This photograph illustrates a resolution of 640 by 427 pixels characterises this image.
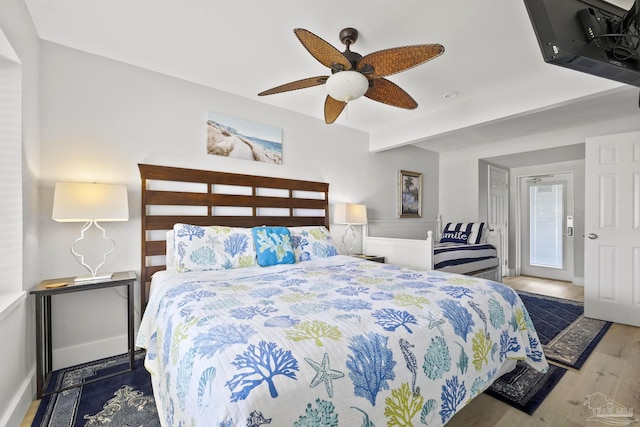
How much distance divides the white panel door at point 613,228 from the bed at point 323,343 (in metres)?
2.23

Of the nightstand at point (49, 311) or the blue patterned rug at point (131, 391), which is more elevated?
the nightstand at point (49, 311)

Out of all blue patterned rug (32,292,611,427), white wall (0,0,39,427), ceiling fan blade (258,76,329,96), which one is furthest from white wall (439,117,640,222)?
white wall (0,0,39,427)

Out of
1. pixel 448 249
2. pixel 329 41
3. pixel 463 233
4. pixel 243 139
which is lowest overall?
pixel 448 249

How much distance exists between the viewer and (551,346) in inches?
99.4

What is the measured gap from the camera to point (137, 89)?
8.41 ft

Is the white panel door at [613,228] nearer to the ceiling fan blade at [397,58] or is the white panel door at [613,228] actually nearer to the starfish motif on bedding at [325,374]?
the ceiling fan blade at [397,58]

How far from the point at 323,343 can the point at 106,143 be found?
2.55m

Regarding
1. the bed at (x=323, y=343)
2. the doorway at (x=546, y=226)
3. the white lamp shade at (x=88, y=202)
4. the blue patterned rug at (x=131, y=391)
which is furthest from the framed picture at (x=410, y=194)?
the white lamp shade at (x=88, y=202)

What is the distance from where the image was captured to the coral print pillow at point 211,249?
7.37 ft

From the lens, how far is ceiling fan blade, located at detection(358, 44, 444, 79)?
1.60 meters

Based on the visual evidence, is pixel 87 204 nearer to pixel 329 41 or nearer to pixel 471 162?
pixel 329 41

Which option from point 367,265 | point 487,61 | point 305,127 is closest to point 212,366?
point 367,265

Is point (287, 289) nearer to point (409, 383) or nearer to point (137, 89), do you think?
point (409, 383)

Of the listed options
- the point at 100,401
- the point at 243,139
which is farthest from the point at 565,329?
the point at 100,401
